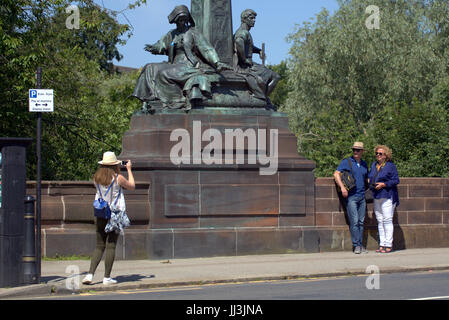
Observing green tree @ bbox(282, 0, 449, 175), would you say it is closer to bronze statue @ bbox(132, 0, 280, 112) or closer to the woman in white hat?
bronze statue @ bbox(132, 0, 280, 112)

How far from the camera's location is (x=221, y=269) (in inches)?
486

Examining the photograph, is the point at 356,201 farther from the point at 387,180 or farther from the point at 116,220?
the point at 116,220

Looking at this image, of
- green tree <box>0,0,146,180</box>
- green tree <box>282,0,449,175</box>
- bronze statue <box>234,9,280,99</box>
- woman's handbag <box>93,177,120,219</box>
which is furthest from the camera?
green tree <box>282,0,449,175</box>

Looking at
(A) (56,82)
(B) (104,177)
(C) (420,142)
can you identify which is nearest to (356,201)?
(B) (104,177)

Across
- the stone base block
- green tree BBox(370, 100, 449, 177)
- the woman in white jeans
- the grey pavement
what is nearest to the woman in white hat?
the grey pavement

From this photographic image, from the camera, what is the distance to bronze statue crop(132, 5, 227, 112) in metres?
14.7

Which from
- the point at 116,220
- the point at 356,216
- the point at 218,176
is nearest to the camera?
the point at 116,220

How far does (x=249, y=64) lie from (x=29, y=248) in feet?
21.7

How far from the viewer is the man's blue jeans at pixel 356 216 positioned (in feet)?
48.1

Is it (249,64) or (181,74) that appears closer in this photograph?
(181,74)

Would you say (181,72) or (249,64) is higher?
(249,64)

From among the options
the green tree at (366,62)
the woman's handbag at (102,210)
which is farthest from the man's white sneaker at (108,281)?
the green tree at (366,62)

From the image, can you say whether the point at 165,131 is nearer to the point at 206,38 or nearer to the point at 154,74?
the point at 154,74

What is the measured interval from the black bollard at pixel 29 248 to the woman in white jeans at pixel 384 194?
22.2ft
